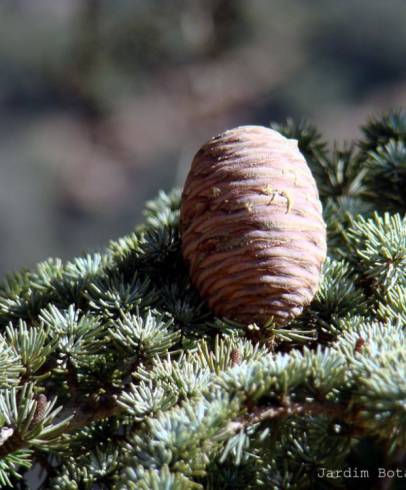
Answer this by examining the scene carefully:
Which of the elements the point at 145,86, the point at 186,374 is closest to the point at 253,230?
the point at 186,374

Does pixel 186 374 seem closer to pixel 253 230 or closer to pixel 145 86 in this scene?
pixel 253 230

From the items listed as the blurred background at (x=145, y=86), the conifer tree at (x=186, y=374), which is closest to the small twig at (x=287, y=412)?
the conifer tree at (x=186, y=374)

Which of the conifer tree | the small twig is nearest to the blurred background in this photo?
the conifer tree

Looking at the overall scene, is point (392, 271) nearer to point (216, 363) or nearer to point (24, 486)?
point (216, 363)

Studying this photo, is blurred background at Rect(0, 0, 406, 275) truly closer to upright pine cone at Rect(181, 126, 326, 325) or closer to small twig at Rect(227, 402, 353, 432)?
upright pine cone at Rect(181, 126, 326, 325)

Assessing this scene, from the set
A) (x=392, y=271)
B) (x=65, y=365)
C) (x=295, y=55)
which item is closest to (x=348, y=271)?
(x=392, y=271)

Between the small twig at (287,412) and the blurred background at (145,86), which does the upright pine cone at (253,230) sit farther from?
the blurred background at (145,86)
